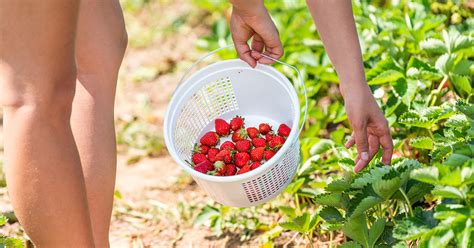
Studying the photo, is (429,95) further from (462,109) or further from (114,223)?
(114,223)

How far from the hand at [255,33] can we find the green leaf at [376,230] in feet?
1.73

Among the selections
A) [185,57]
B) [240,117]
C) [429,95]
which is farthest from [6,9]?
[185,57]

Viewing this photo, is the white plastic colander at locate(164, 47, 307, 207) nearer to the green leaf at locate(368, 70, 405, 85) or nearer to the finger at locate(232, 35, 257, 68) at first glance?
the finger at locate(232, 35, 257, 68)

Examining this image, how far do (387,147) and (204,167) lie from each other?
0.49m

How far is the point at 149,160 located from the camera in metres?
2.91

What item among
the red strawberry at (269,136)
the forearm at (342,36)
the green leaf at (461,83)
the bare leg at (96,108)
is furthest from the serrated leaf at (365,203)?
the green leaf at (461,83)

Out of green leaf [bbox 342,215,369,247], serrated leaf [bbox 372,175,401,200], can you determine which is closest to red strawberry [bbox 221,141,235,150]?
green leaf [bbox 342,215,369,247]

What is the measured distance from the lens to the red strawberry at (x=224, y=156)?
2.09 m

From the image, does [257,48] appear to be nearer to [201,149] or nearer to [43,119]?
[201,149]

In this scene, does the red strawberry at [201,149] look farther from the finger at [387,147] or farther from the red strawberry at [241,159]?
the finger at [387,147]

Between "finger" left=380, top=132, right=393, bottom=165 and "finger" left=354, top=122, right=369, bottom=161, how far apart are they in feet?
0.16

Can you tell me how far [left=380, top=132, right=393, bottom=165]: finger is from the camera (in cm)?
181

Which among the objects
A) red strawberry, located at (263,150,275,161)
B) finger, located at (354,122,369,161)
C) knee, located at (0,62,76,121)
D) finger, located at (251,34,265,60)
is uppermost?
knee, located at (0,62,76,121)

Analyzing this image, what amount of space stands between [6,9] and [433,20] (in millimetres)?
1518
